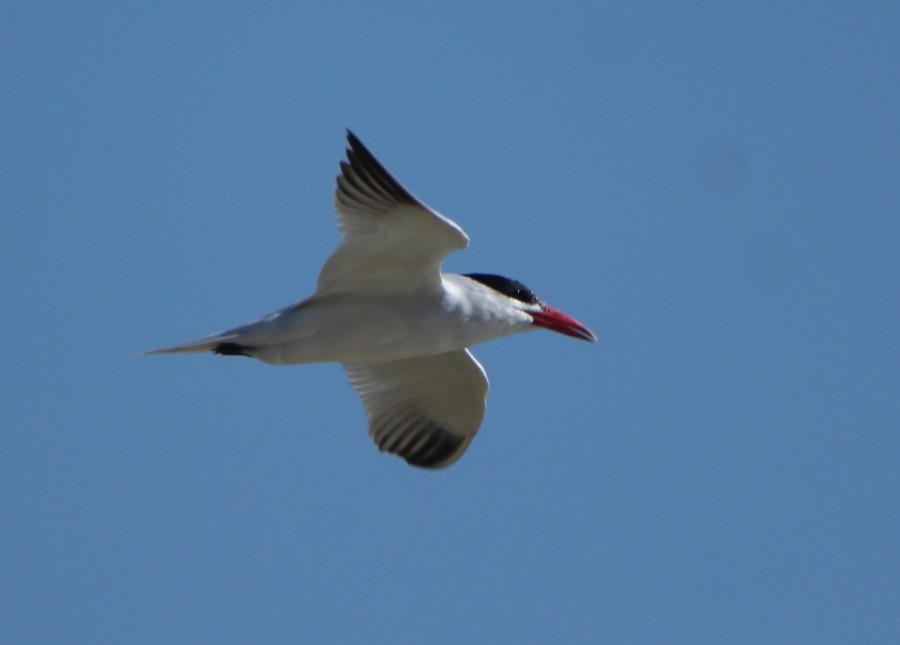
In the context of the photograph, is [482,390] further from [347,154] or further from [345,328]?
[347,154]

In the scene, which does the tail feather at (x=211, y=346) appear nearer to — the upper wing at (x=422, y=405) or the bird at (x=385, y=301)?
the bird at (x=385, y=301)

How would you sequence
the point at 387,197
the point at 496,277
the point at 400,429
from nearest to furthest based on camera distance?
1. the point at 387,197
2. the point at 496,277
3. the point at 400,429

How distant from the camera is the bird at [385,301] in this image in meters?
8.93

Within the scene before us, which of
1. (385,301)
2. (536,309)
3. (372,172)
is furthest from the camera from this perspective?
(536,309)

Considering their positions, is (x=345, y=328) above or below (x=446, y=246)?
below

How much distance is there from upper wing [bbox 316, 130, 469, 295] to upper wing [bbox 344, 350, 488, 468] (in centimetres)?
150

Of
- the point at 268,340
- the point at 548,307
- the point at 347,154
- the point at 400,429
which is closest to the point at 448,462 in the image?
the point at 400,429

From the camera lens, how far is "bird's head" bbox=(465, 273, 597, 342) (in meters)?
10.4

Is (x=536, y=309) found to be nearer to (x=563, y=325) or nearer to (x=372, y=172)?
(x=563, y=325)

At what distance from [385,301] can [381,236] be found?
1.96ft

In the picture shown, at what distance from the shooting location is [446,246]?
9141 millimetres

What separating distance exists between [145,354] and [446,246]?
2001 mm

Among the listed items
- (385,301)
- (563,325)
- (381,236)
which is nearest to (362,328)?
(385,301)

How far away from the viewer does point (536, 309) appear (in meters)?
10.5
